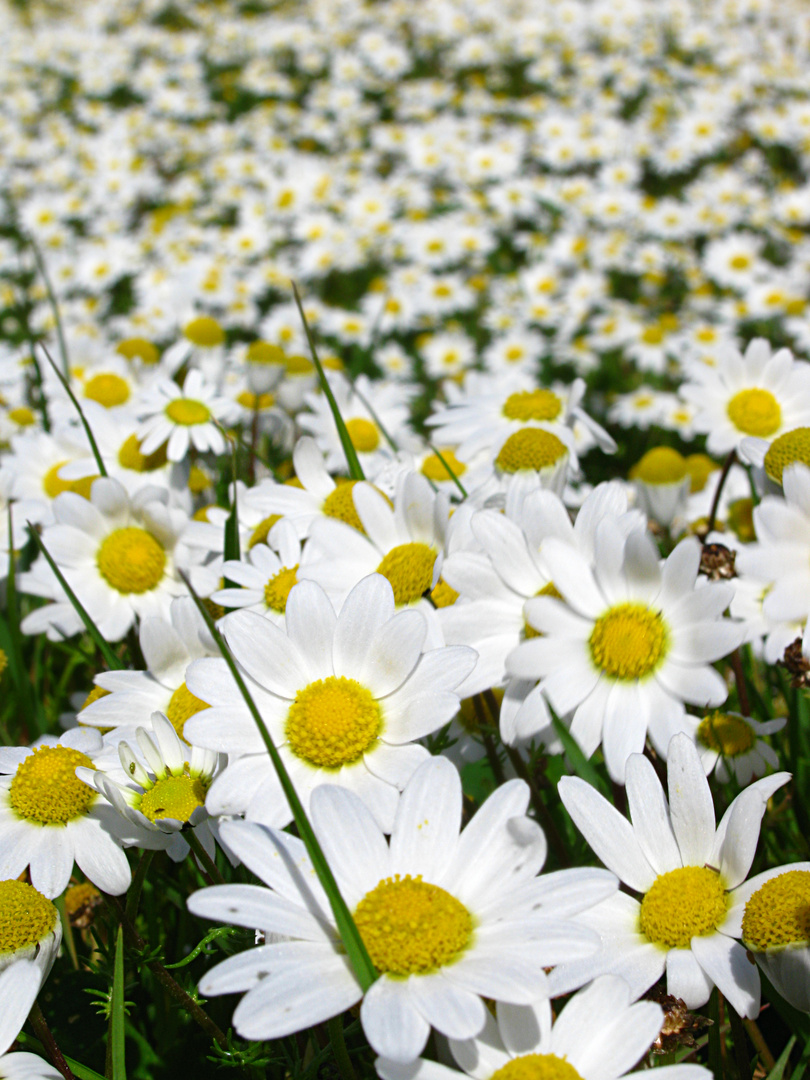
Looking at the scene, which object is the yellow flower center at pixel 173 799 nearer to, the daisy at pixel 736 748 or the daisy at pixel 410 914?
the daisy at pixel 410 914

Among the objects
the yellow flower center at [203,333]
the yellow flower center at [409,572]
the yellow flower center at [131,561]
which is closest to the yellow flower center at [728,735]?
the yellow flower center at [409,572]

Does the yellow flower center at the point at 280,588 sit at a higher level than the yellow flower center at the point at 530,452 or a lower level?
lower

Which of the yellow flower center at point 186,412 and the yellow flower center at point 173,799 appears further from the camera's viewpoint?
the yellow flower center at point 186,412

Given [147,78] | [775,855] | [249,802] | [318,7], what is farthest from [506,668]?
[318,7]

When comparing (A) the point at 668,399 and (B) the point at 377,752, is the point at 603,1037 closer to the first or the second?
(B) the point at 377,752

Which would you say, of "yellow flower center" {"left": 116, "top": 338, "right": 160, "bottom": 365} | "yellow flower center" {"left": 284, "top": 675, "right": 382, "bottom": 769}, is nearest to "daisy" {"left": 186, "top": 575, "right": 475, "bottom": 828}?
"yellow flower center" {"left": 284, "top": 675, "right": 382, "bottom": 769}

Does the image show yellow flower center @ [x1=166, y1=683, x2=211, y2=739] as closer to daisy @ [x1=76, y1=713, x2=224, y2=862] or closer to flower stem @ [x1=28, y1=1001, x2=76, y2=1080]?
daisy @ [x1=76, y1=713, x2=224, y2=862]
